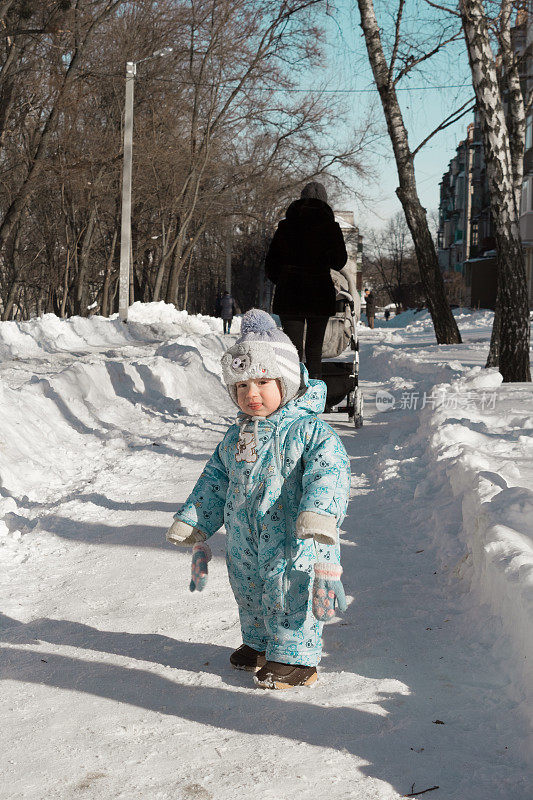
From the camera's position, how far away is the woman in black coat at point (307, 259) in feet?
25.0

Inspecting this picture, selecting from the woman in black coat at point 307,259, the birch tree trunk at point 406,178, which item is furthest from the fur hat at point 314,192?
the birch tree trunk at point 406,178

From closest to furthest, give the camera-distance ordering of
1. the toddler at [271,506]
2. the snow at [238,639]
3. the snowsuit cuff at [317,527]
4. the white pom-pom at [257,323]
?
the snow at [238,639], the snowsuit cuff at [317,527], the toddler at [271,506], the white pom-pom at [257,323]

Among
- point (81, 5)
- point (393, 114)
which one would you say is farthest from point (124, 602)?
point (81, 5)

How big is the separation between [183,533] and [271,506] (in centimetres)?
36

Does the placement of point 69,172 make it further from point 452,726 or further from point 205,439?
point 452,726

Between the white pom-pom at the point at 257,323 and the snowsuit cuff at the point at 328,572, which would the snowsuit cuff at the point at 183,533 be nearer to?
the snowsuit cuff at the point at 328,572

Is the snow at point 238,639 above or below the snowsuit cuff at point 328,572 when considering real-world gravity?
below

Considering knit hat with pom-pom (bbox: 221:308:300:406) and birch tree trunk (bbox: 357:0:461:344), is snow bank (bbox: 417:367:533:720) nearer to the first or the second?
knit hat with pom-pom (bbox: 221:308:300:406)

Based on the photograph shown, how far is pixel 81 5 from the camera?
62.0 feet

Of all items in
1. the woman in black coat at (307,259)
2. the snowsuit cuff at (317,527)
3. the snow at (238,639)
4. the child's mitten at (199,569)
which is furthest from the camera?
the woman in black coat at (307,259)

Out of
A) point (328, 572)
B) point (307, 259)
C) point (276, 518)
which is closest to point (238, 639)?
point (276, 518)

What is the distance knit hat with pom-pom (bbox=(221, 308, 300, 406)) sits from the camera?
3.35 m

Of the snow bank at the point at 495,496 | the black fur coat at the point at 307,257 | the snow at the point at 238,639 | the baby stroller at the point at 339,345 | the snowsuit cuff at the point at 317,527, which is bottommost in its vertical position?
the snow at the point at 238,639

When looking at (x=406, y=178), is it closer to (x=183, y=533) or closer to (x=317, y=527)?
(x=183, y=533)
